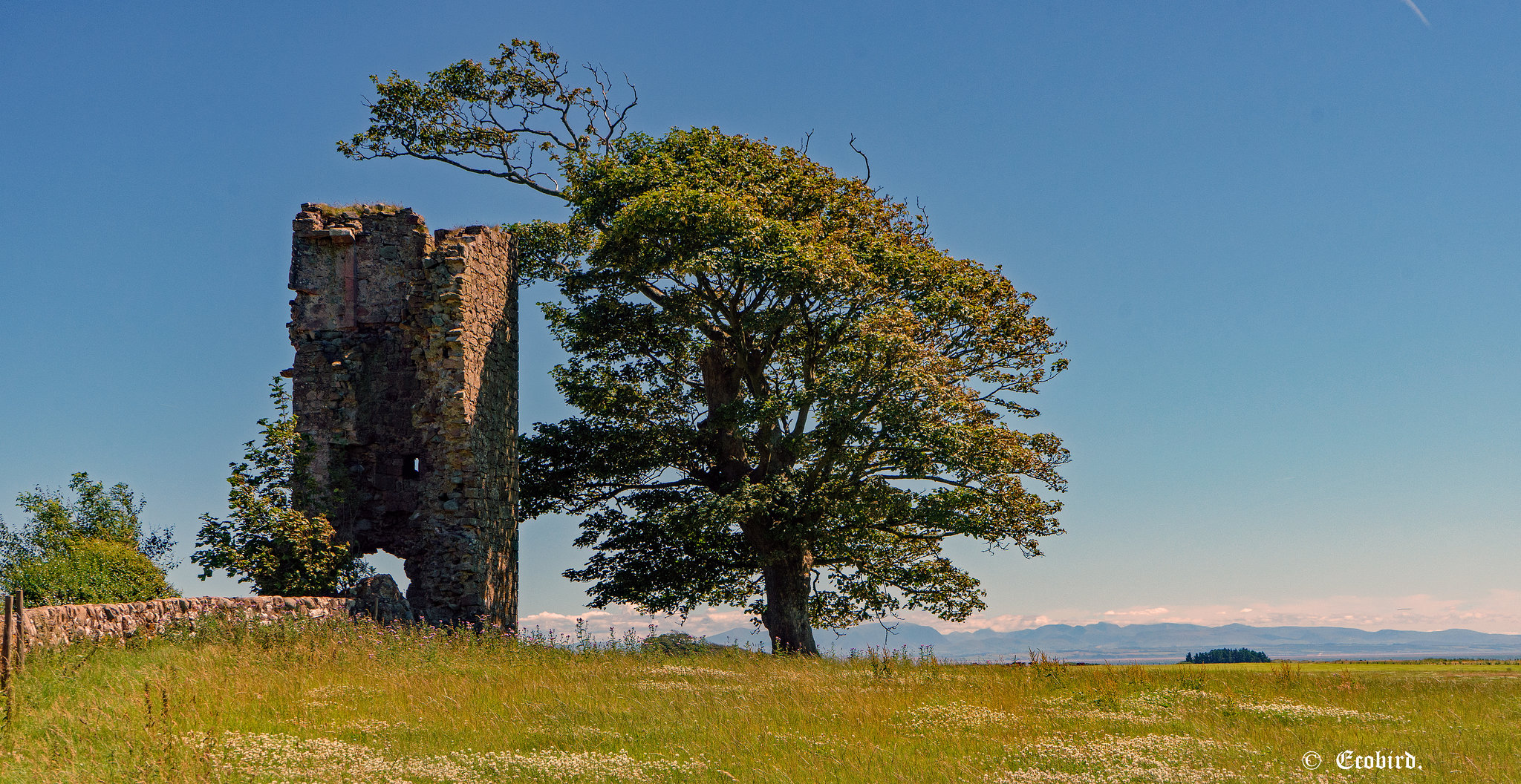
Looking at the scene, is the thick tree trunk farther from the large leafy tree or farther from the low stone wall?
the low stone wall

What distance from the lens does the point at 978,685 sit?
13.0 meters

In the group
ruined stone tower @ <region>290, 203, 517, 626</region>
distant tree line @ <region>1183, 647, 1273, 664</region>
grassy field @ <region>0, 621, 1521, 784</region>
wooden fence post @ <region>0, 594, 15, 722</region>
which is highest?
ruined stone tower @ <region>290, 203, 517, 626</region>

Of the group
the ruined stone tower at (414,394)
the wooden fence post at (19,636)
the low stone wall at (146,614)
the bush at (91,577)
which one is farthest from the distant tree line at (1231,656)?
the bush at (91,577)

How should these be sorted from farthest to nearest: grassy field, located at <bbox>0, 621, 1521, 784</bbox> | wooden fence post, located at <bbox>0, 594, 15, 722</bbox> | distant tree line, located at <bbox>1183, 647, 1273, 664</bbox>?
1. distant tree line, located at <bbox>1183, 647, 1273, 664</bbox>
2. wooden fence post, located at <bbox>0, 594, 15, 722</bbox>
3. grassy field, located at <bbox>0, 621, 1521, 784</bbox>

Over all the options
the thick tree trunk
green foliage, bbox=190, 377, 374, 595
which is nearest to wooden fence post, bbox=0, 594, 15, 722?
green foliage, bbox=190, 377, 374, 595

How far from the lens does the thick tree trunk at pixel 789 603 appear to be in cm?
2036

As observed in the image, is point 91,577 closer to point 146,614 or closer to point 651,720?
point 146,614

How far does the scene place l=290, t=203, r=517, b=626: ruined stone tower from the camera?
17.4 meters

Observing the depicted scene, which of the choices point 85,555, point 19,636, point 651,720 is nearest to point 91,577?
point 85,555

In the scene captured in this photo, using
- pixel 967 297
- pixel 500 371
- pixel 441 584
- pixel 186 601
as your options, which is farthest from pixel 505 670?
pixel 967 297

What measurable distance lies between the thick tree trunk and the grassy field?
638 cm

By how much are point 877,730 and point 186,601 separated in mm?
8860

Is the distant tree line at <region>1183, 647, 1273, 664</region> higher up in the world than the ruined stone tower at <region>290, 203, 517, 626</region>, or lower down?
lower down

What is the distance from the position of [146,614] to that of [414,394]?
739 centimetres
